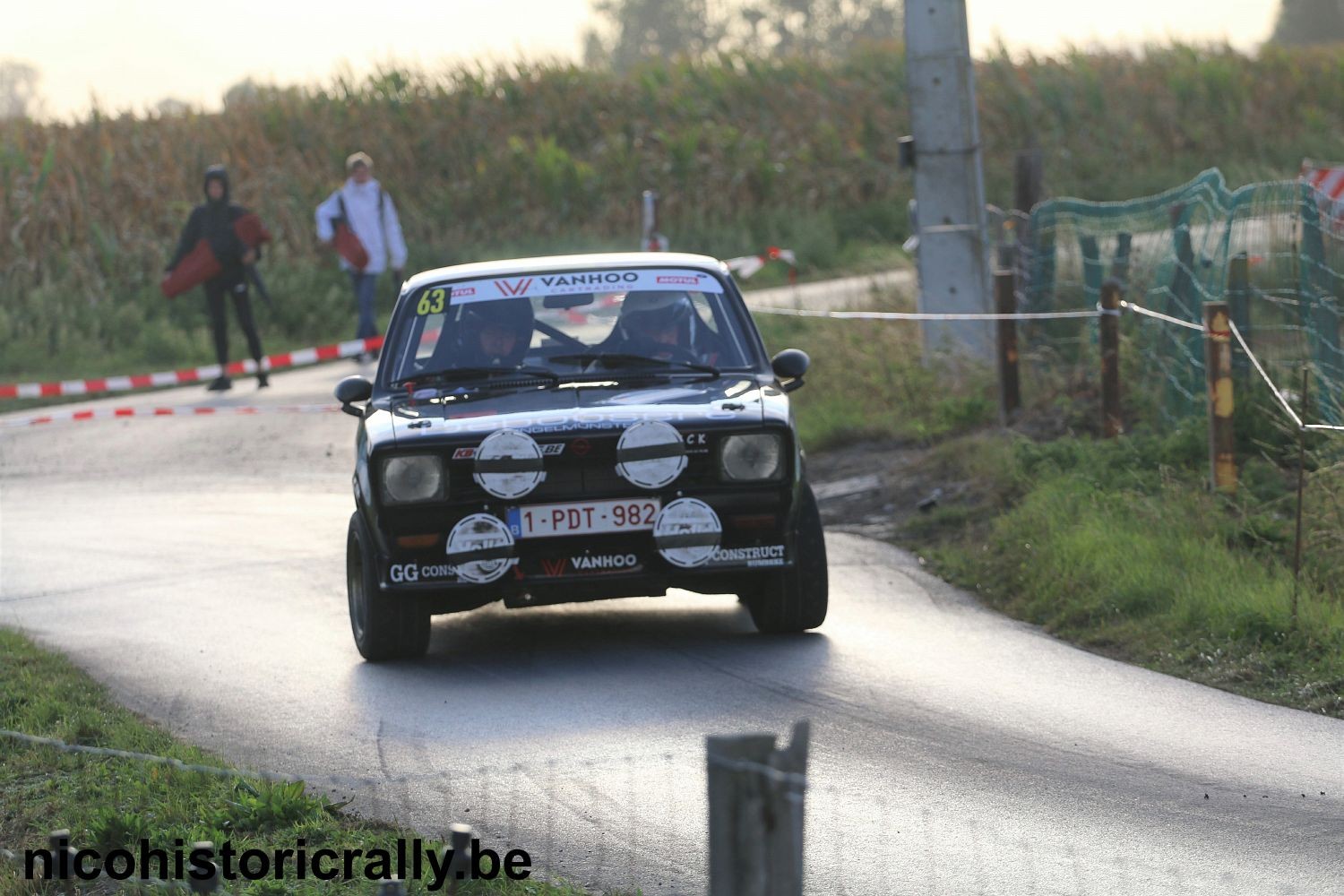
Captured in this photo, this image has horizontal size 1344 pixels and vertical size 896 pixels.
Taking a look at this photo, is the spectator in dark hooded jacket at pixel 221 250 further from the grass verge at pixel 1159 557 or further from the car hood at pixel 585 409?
the car hood at pixel 585 409

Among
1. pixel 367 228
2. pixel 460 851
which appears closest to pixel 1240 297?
pixel 460 851

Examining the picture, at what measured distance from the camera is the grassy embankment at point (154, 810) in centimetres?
529

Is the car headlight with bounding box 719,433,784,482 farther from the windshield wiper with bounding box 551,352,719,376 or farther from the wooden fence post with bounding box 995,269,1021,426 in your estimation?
the wooden fence post with bounding box 995,269,1021,426

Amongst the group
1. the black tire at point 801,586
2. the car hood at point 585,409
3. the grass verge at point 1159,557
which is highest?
the car hood at point 585,409

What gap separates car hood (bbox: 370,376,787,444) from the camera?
26.2 ft

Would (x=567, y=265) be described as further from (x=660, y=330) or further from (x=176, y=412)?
(x=176, y=412)

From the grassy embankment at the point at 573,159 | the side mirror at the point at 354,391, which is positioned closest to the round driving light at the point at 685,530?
the side mirror at the point at 354,391

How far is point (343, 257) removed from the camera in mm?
20484

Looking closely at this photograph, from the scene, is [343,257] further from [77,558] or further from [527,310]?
[527,310]

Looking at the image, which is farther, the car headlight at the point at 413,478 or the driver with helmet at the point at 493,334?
the driver with helmet at the point at 493,334

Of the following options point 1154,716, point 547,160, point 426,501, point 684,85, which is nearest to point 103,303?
point 547,160

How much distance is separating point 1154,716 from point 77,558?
6733 mm

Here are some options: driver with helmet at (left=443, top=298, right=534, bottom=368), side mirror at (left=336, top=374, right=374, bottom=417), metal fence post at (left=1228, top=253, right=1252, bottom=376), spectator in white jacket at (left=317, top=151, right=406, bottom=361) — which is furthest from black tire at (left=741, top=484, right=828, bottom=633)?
spectator in white jacket at (left=317, top=151, right=406, bottom=361)

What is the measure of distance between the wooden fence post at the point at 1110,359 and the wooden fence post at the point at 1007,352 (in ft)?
3.94
